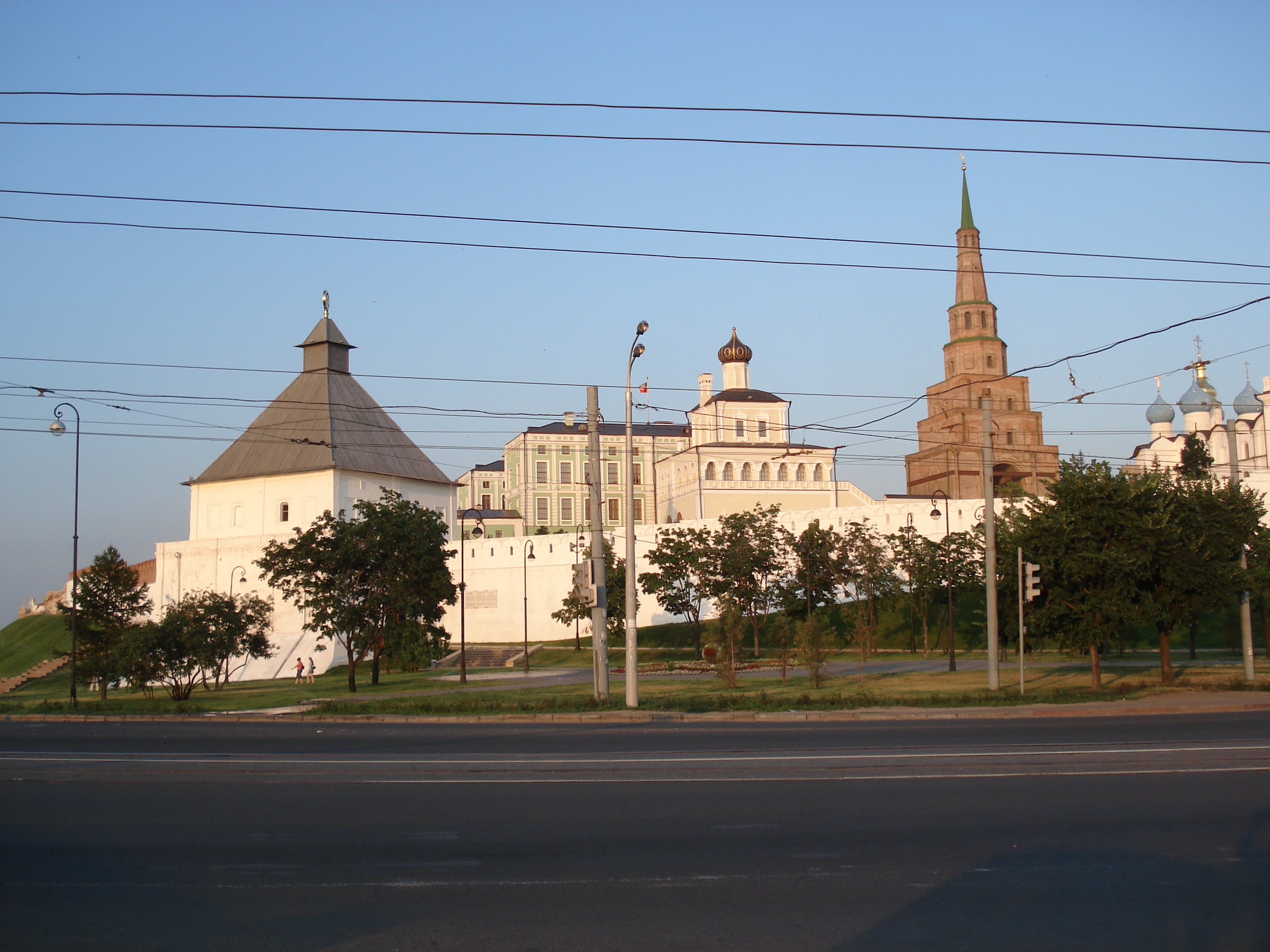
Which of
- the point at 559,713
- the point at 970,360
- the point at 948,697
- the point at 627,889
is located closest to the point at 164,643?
the point at 559,713

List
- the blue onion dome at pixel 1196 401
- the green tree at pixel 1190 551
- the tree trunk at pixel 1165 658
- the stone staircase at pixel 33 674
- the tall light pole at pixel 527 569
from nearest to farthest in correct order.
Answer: the green tree at pixel 1190 551 < the tree trunk at pixel 1165 658 < the stone staircase at pixel 33 674 < the tall light pole at pixel 527 569 < the blue onion dome at pixel 1196 401

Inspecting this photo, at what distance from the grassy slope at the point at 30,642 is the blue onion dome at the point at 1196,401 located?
273ft

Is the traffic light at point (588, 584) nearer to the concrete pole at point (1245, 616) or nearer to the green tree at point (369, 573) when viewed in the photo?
the concrete pole at point (1245, 616)

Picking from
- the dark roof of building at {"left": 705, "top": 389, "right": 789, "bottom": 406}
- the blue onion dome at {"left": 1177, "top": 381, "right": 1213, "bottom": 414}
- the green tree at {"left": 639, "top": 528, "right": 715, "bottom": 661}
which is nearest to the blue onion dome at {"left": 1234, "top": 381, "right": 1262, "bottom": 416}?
the blue onion dome at {"left": 1177, "top": 381, "right": 1213, "bottom": 414}

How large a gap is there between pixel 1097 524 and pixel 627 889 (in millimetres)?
21279

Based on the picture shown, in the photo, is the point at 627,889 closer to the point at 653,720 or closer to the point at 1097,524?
the point at 653,720

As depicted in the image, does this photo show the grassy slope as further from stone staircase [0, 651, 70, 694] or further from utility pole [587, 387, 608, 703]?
utility pole [587, 387, 608, 703]

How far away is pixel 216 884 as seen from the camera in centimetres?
671

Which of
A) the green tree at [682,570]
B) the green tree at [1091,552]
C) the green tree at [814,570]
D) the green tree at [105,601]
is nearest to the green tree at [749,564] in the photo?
the green tree at [682,570]

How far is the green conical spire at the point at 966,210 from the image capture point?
321 ft

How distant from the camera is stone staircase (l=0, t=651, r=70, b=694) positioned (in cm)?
5591

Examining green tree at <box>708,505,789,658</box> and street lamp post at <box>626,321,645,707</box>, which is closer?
street lamp post at <box>626,321,645,707</box>

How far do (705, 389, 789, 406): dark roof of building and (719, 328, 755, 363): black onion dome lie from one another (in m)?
3.34

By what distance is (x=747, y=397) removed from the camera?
91.6m
